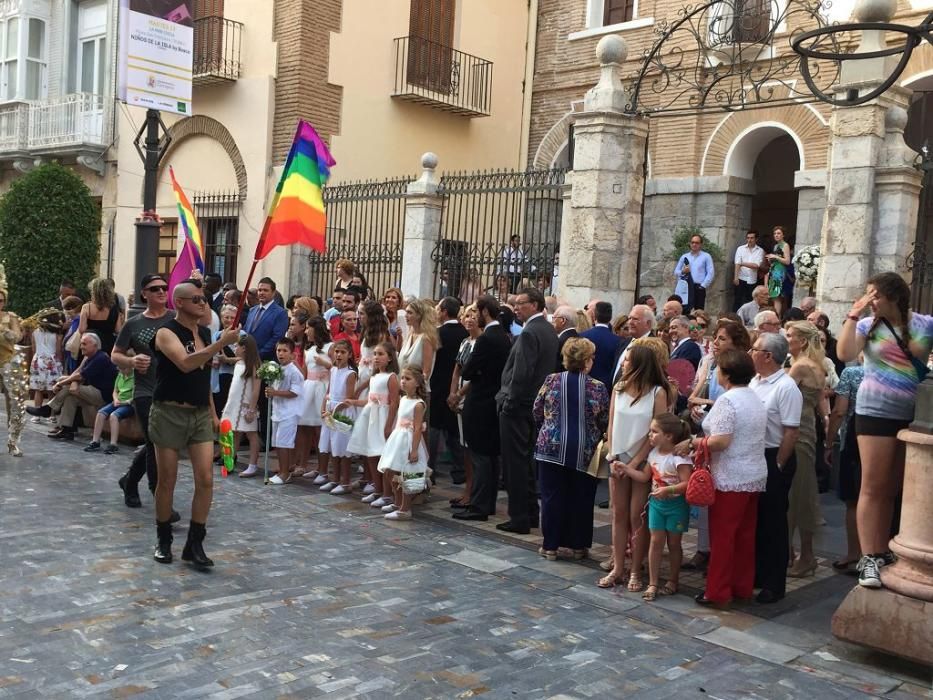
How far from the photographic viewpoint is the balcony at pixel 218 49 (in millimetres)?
18391

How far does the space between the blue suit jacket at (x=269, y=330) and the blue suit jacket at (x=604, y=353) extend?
3706mm

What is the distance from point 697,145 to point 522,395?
11.3 metres

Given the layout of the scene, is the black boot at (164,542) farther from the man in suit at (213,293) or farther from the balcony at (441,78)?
the balcony at (441,78)

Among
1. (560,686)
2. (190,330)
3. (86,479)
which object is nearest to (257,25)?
(86,479)

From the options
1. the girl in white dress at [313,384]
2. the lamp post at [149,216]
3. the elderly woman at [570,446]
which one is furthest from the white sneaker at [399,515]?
the lamp post at [149,216]

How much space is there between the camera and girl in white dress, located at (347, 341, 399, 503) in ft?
28.1

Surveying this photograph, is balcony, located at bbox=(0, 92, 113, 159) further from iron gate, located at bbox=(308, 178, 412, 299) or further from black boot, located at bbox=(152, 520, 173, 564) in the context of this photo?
black boot, located at bbox=(152, 520, 173, 564)

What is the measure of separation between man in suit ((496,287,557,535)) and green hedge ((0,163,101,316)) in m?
15.2

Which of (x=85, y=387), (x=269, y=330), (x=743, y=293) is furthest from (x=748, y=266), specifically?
(x=85, y=387)

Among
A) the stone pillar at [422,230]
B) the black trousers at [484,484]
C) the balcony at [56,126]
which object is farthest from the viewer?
the balcony at [56,126]

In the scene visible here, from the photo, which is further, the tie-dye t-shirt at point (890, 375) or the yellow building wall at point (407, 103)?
the yellow building wall at point (407, 103)

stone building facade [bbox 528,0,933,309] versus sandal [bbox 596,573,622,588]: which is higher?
stone building facade [bbox 528,0,933,309]

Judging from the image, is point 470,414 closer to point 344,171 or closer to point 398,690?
point 398,690

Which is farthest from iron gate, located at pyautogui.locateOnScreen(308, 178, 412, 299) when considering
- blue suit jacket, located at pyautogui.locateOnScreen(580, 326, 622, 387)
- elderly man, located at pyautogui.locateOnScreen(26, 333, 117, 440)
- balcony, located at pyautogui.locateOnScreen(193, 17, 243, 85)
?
blue suit jacket, located at pyautogui.locateOnScreen(580, 326, 622, 387)
